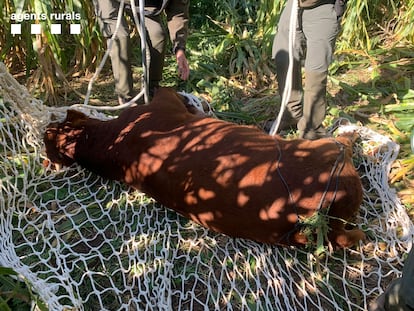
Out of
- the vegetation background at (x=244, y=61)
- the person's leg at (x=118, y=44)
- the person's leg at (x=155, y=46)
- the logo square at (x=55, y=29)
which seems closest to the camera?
the person's leg at (x=118, y=44)

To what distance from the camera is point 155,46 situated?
3.60m

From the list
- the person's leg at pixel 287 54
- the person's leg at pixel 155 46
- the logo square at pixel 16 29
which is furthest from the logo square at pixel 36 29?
the person's leg at pixel 287 54

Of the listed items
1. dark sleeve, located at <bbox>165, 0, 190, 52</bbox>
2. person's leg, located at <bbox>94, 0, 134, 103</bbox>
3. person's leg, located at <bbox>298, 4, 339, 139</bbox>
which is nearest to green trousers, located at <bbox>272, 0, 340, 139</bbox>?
person's leg, located at <bbox>298, 4, 339, 139</bbox>

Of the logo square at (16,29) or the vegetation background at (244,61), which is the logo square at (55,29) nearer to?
the vegetation background at (244,61)

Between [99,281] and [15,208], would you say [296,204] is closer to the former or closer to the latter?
[99,281]

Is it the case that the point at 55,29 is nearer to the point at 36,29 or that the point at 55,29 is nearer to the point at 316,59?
the point at 36,29

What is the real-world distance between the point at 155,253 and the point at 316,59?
1506mm

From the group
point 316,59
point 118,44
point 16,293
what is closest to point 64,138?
point 118,44

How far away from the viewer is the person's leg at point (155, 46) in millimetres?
3510

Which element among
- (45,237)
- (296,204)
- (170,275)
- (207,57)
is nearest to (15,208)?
(45,237)

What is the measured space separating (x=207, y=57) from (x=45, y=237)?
2509mm

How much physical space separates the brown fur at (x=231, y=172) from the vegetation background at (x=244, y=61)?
1.04m

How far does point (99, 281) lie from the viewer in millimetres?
2387

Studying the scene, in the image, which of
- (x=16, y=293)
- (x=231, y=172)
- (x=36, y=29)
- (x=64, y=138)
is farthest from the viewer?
(x=36, y=29)
